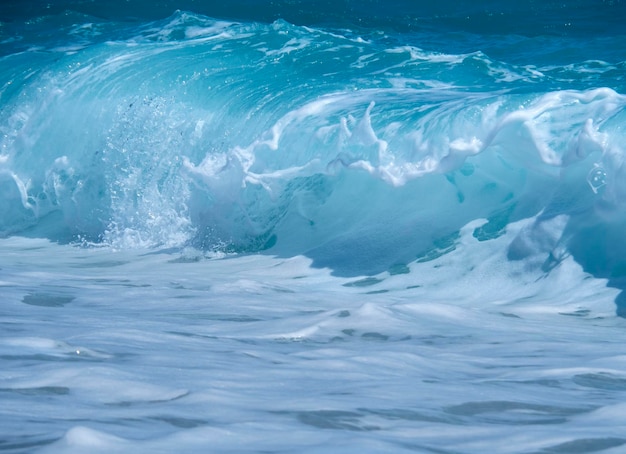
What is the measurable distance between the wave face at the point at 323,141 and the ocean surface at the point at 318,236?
2 cm

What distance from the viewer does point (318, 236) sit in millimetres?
6117

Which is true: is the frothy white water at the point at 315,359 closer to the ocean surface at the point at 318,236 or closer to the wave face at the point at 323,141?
the ocean surface at the point at 318,236

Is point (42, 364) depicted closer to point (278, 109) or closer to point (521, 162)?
point (521, 162)

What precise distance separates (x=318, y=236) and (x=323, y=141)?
810 mm

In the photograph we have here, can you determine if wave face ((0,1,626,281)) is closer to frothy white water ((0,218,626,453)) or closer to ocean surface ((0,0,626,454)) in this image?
ocean surface ((0,0,626,454))

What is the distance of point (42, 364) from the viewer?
2807mm

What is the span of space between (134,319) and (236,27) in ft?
22.9

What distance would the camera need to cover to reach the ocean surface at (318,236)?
2418 mm

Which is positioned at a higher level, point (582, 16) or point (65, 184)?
point (582, 16)

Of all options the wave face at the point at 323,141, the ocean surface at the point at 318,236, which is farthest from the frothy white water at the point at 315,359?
the wave face at the point at 323,141

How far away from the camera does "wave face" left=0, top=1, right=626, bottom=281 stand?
542cm

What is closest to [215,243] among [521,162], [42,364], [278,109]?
[278,109]

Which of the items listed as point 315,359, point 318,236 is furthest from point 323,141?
point 315,359

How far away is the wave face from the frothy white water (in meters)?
0.39
